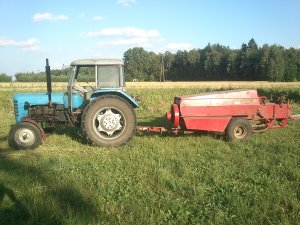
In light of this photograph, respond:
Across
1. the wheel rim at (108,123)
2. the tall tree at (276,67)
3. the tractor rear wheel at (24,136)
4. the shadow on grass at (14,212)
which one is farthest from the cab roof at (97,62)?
the tall tree at (276,67)

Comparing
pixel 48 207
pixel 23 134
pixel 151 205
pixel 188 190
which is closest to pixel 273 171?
pixel 188 190

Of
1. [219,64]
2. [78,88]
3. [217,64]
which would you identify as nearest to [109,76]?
[78,88]

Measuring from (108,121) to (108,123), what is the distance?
47 mm

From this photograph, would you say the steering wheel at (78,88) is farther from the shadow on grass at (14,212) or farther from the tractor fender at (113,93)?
the shadow on grass at (14,212)

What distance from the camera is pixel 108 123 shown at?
805 cm

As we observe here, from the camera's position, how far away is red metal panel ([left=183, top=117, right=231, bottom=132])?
A: 8227mm

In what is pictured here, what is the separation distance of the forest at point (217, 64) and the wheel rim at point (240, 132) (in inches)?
1858

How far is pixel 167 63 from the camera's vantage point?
90.1 metres

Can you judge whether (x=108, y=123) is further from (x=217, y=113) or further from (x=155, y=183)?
(x=155, y=183)

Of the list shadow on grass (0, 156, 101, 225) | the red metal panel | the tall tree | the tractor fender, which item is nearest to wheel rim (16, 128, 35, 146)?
the tractor fender

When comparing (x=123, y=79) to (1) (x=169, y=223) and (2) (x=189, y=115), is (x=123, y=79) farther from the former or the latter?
(1) (x=169, y=223)

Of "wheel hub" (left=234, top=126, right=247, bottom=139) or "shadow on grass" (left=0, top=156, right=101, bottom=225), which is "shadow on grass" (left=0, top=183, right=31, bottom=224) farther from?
"wheel hub" (left=234, top=126, right=247, bottom=139)

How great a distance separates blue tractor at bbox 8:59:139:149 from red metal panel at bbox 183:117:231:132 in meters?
1.32

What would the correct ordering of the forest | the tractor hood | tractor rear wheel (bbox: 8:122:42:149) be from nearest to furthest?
tractor rear wheel (bbox: 8:122:42:149) → the tractor hood → the forest
